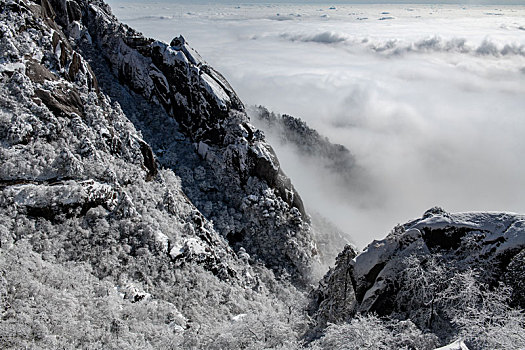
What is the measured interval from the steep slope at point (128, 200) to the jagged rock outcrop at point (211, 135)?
0.33m

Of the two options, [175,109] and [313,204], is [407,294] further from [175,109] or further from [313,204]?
[313,204]

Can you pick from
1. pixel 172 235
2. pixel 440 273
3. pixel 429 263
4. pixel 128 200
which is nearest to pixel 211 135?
pixel 172 235

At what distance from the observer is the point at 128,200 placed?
175 ft

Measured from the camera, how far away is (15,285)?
33.0m

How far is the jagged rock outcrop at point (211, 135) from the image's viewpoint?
266 ft

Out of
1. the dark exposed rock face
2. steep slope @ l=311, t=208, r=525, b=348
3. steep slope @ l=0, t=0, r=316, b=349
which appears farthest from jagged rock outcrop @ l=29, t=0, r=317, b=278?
steep slope @ l=311, t=208, r=525, b=348

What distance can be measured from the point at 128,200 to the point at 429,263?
42.2 m

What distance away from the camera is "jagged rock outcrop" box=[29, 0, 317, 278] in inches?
3191

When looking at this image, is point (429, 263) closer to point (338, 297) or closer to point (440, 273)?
point (440, 273)

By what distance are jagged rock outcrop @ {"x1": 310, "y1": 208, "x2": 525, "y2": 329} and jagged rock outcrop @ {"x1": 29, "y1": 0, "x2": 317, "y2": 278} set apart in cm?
4335

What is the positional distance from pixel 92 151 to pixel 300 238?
49834mm

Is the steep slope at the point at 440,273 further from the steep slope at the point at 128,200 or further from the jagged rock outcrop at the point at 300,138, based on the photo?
the jagged rock outcrop at the point at 300,138

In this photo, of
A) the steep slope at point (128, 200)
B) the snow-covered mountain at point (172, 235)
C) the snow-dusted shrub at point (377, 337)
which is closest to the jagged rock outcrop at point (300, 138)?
the snow-covered mountain at point (172, 235)

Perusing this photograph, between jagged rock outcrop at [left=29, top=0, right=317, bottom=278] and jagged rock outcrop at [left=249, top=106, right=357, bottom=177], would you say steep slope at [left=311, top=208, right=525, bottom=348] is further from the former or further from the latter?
jagged rock outcrop at [left=249, top=106, right=357, bottom=177]
